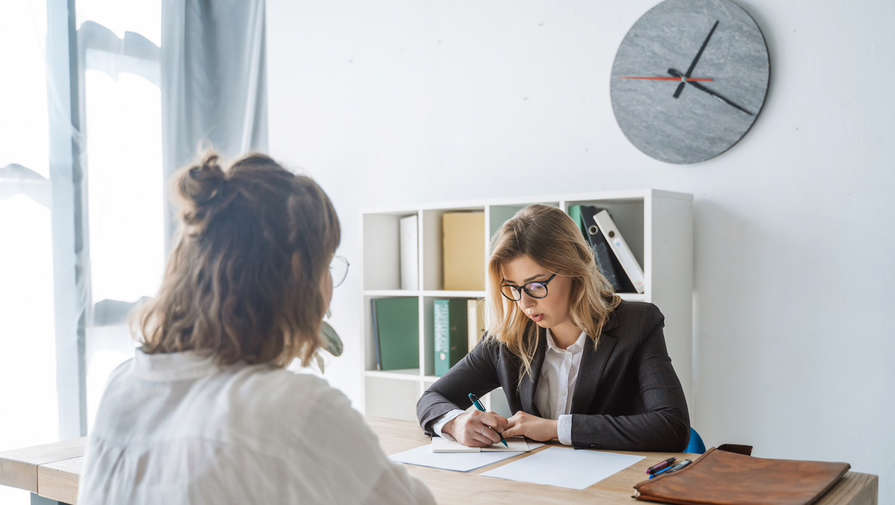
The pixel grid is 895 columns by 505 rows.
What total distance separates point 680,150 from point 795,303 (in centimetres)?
64

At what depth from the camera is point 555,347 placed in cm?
206

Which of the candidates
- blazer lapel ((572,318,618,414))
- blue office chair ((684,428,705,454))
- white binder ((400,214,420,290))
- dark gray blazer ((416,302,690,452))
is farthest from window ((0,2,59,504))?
blue office chair ((684,428,705,454))

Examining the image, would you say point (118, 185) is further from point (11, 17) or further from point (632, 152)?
point (632, 152)

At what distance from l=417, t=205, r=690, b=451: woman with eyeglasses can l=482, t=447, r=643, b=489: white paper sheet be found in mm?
155

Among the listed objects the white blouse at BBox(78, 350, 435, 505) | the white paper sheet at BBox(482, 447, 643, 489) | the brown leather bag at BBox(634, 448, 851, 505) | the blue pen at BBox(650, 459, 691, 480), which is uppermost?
the white blouse at BBox(78, 350, 435, 505)

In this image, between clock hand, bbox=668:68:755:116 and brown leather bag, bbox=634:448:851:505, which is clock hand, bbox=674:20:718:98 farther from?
brown leather bag, bbox=634:448:851:505

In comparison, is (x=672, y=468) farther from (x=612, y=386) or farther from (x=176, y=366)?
(x=176, y=366)

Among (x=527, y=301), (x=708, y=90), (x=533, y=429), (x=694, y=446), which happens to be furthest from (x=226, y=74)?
(x=694, y=446)

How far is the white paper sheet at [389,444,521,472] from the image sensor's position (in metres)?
1.54

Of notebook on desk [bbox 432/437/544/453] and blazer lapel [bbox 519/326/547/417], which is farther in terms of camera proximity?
blazer lapel [bbox 519/326/547/417]

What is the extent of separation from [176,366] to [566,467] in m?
0.85

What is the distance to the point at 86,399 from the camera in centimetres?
324

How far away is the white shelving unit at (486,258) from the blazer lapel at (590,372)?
0.38 m

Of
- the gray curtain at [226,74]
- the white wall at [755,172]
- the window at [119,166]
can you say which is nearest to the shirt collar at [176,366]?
the white wall at [755,172]
